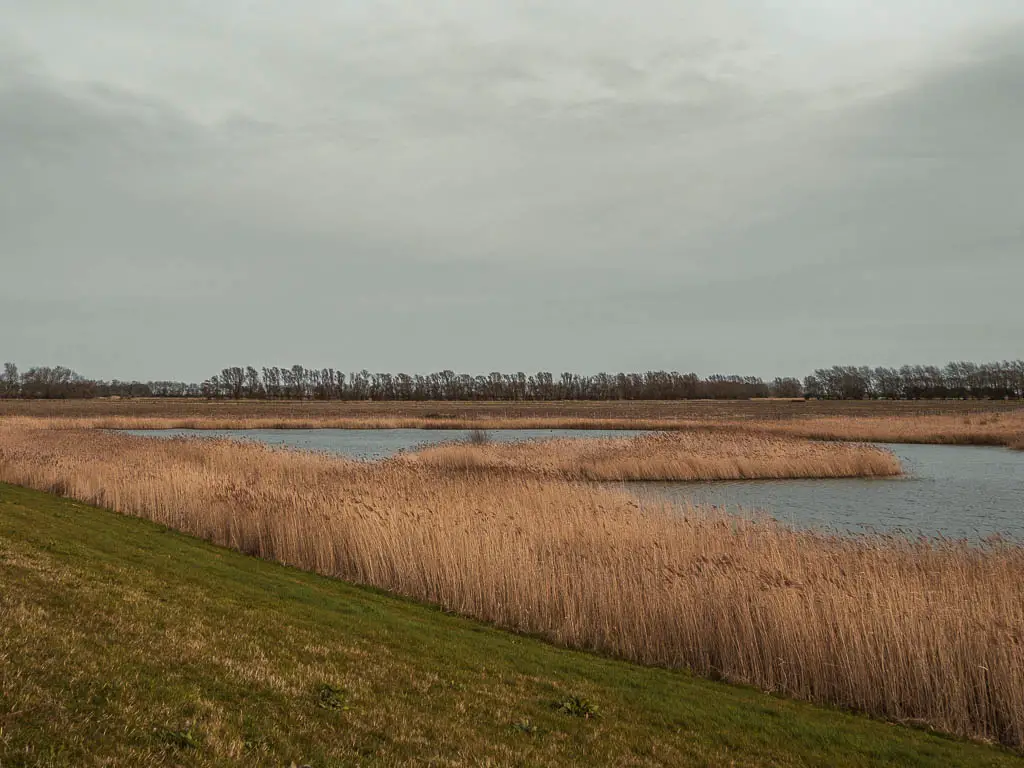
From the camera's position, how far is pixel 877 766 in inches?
231

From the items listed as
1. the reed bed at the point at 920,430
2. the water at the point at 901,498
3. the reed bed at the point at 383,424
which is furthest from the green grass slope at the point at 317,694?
the reed bed at the point at 383,424

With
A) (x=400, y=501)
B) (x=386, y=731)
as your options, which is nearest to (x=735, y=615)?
(x=386, y=731)

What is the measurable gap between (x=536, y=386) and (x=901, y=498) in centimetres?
13900

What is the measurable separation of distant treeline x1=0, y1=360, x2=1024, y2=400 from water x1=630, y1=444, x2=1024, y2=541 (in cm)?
10499

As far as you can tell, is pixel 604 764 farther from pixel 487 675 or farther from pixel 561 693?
pixel 487 675

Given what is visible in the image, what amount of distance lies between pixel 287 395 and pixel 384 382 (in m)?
20.4

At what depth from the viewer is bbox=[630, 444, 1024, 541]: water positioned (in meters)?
17.9

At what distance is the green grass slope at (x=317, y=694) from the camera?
13.7 feet

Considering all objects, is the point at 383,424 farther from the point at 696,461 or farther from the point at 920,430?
the point at 920,430

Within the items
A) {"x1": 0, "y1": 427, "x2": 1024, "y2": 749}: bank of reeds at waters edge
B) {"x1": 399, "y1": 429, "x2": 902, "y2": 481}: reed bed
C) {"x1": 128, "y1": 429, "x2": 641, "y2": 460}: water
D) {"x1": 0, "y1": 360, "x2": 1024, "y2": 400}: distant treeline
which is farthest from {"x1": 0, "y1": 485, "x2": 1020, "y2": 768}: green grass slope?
{"x1": 0, "y1": 360, "x2": 1024, "y2": 400}: distant treeline

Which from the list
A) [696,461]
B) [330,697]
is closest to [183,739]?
[330,697]

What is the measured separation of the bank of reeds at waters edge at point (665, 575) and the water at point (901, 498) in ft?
11.7

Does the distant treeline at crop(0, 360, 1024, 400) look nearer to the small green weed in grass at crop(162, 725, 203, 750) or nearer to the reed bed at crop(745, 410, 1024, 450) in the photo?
the reed bed at crop(745, 410, 1024, 450)

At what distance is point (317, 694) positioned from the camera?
17.6 ft
